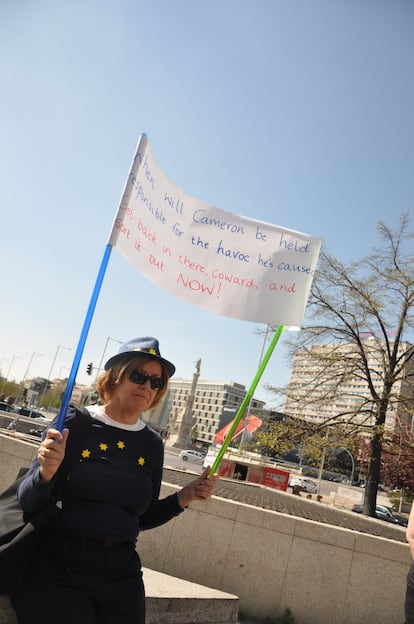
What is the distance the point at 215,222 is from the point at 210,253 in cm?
25

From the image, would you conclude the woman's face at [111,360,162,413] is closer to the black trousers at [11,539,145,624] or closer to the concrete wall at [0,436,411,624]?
the black trousers at [11,539,145,624]

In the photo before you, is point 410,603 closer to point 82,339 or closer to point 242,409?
point 242,409

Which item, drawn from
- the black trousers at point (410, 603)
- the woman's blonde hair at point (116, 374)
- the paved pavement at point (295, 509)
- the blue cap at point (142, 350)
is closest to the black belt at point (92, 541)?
the woman's blonde hair at point (116, 374)

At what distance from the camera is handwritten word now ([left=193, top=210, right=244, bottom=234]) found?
3047mm

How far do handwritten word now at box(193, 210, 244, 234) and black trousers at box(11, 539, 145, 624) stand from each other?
6.97ft

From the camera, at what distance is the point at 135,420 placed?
8.07 ft

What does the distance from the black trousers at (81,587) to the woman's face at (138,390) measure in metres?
0.72

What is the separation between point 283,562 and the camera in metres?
5.46

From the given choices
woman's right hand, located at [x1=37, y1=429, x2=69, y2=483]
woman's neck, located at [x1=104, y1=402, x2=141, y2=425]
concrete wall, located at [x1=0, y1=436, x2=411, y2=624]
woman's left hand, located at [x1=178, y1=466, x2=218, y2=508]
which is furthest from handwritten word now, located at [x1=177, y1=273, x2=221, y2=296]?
concrete wall, located at [x1=0, y1=436, x2=411, y2=624]

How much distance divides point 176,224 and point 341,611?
548 cm

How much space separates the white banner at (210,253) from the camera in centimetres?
287

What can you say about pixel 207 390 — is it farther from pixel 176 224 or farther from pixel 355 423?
pixel 176 224

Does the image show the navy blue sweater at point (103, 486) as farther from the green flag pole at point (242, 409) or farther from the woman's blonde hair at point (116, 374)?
the green flag pole at point (242, 409)

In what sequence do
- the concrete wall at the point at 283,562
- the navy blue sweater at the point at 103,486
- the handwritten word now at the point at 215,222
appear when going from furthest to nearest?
the concrete wall at the point at 283,562 → the handwritten word now at the point at 215,222 → the navy blue sweater at the point at 103,486
